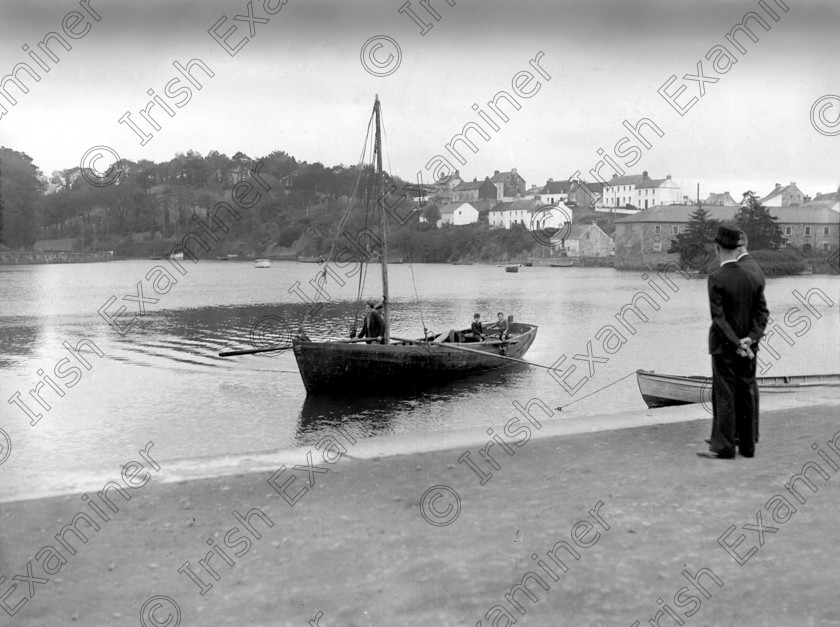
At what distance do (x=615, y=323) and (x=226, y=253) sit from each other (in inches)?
5629

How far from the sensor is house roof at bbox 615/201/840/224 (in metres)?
122

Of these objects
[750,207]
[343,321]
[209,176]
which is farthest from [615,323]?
[209,176]

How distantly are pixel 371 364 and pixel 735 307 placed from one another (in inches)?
696

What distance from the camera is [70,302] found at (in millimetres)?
67188

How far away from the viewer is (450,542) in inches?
209

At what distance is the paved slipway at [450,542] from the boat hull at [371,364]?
54.1ft

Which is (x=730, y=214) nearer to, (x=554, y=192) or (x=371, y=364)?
(x=554, y=192)

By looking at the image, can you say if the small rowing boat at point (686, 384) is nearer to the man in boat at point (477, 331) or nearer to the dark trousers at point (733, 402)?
the dark trousers at point (733, 402)

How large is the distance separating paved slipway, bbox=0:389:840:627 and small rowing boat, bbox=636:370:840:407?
6.10 metres

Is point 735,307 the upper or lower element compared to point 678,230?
lower

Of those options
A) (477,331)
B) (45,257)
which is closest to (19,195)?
(45,257)

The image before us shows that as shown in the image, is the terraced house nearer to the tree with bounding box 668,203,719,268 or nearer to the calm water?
the tree with bounding box 668,203,719,268

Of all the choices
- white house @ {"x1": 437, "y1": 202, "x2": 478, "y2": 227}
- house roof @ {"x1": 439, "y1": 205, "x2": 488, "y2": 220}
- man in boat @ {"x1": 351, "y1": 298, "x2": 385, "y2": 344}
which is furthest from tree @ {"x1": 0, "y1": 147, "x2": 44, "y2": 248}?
man in boat @ {"x1": 351, "y1": 298, "x2": 385, "y2": 344}

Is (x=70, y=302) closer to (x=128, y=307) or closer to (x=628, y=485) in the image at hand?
(x=128, y=307)
